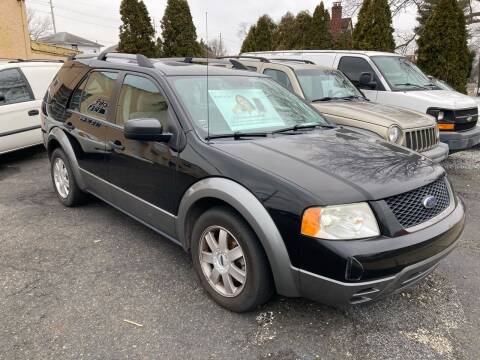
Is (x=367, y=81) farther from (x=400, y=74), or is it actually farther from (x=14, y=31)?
(x=14, y=31)

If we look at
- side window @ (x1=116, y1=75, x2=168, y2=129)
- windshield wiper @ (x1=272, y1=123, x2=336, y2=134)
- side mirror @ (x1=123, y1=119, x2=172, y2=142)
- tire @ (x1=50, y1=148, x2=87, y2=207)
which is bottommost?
tire @ (x1=50, y1=148, x2=87, y2=207)

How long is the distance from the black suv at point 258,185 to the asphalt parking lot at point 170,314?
28cm

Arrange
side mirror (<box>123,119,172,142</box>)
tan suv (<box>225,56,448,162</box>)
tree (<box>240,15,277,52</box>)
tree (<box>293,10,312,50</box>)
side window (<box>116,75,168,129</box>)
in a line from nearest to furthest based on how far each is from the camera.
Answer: side mirror (<box>123,119,172,142</box>) < side window (<box>116,75,168,129</box>) < tan suv (<box>225,56,448,162</box>) < tree (<box>240,15,277,52</box>) < tree (<box>293,10,312,50</box>)

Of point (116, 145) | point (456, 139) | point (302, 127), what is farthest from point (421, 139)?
point (116, 145)

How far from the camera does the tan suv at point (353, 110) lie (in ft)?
16.8

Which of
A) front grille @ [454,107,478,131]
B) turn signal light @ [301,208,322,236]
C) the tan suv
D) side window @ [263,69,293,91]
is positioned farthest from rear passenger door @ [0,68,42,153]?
front grille @ [454,107,478,131]

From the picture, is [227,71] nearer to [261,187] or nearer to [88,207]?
[261,187]

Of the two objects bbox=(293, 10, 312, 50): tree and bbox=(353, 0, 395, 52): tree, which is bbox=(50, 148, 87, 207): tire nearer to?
bbox=(353, 0, 395, 52): tree

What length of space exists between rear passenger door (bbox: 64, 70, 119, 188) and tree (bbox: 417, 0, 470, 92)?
10.9 metres

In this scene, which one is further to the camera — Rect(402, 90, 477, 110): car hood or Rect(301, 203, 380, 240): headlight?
Rect(402, 90, 477, 110): car hood

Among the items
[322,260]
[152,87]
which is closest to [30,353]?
[322,260]

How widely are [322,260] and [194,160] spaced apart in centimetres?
118

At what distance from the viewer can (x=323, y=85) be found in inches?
251

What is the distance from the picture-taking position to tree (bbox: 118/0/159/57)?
15055 mm
